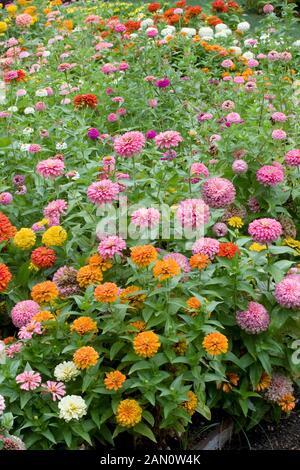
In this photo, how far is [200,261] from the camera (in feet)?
7.81

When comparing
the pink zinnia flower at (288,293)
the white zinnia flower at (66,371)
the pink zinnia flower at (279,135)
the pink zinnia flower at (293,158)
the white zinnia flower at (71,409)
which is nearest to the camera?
the white zinnia flower at (71,409)

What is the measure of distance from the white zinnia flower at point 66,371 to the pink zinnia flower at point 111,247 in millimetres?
376

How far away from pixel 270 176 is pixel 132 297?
77 cm

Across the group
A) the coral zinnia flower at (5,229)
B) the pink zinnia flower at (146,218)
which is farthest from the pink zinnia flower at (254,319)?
the coral zinnia flower at (5,229)

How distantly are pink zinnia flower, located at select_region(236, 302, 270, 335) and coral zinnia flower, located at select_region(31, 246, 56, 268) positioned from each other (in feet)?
2.32

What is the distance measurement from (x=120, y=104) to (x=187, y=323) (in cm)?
210

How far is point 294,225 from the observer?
311cm

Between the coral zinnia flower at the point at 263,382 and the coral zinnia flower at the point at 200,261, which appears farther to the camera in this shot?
the coral zinnia flower at the point at 263,382

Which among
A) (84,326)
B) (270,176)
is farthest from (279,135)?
(84,326)

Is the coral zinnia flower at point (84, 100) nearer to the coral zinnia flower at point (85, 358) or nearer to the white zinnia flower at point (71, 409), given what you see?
the coral zinnia flower at point (85, 358)

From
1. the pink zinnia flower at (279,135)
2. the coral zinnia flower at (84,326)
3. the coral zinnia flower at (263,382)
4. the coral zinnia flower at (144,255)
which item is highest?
the coral zinnia flower at (144,255)

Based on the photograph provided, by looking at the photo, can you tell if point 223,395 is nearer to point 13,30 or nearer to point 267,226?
point 267,226

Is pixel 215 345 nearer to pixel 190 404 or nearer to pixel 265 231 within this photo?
pixel 190 404

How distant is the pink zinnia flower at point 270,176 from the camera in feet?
9.19
